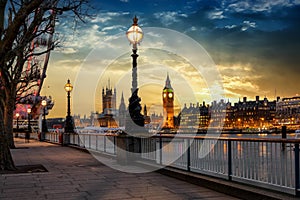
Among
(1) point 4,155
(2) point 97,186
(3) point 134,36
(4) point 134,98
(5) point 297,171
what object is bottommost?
(2) point 97,186

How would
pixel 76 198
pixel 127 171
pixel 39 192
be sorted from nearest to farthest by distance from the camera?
1. pixel 76 198
2. pixel 39 192
3. pixel 127 171

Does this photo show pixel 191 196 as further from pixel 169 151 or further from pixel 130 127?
pixel 130 127

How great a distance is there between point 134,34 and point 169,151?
15.6 ft

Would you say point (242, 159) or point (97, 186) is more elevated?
point (242, 159)

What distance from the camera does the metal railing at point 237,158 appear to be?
27.4 feet

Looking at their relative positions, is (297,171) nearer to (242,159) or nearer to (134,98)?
(242,159)

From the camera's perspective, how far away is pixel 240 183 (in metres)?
9.71

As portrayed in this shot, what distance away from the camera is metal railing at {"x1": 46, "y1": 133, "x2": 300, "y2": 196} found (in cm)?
834

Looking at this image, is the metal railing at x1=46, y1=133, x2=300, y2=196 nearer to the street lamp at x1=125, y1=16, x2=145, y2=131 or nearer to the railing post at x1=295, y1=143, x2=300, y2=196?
the railing post at x1=295, y1=143, x2=300, y2=196

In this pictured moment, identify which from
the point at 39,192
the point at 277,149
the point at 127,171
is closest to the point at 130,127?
the point at 127,171

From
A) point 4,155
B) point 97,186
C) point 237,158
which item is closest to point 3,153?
point 4,155

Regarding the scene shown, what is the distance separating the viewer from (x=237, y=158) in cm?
1004

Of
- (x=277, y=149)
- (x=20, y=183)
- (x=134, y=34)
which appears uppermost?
(x=134, y=34)

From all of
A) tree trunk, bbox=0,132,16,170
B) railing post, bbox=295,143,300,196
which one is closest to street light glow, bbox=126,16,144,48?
tree trunk, bbox=0,132,16,170
